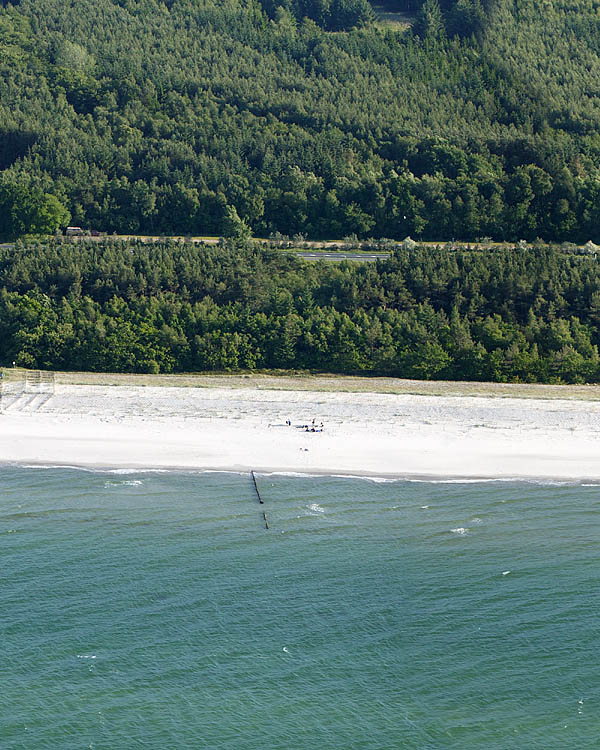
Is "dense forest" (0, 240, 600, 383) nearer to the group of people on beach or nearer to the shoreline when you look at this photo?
the group of people on beach

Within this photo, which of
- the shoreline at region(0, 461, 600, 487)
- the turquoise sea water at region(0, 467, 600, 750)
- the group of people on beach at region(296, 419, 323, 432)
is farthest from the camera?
the group of people on beach at region(296, 419, 323, 432)

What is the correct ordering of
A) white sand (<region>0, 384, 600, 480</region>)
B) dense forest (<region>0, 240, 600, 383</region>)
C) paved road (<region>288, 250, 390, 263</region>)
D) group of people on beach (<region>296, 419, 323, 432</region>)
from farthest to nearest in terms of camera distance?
paved road (<region>288, 250, 390, 263</region>) → dense forest (<region>0, 240, 600, 383</region>) → group of people on beach (<region>296, 419, 323, 432</region>) → white sand (<region>0, 384, 600, 480</region>)

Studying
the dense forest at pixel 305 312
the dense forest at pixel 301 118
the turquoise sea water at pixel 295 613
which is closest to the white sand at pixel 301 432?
the turquoise sea water at pixel 295 613

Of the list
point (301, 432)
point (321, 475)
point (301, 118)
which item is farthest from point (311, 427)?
point (301, 118)

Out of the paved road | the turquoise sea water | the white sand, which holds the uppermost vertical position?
the paved road

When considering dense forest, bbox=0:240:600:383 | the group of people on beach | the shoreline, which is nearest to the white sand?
the shoreline

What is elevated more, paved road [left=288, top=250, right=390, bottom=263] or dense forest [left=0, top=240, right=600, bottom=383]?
paved road [left=288, top=250, right=390, bottom=263]

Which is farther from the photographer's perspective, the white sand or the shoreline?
the white sand

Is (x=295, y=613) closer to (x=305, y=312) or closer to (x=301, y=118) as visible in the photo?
(x=305, y=312)
